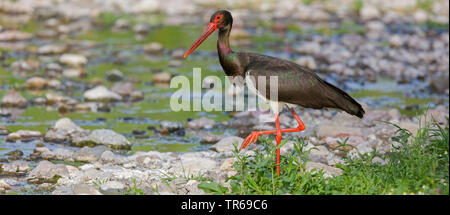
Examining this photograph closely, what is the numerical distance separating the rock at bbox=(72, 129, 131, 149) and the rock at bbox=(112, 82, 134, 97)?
219 cm

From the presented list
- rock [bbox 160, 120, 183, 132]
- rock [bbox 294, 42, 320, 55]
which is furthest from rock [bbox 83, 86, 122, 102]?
rock [bbox 294, 42, 320, 55]

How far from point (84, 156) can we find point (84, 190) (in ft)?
4.11

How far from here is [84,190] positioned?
5.62m

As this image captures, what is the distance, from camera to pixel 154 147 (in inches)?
295

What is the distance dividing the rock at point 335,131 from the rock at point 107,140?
7.02 feet

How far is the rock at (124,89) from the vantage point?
9.63 meters

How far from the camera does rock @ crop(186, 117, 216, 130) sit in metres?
8.30

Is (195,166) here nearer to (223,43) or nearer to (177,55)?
(223,43)

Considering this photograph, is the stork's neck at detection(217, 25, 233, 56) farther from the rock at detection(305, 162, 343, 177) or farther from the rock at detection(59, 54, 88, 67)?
the rock at detection(59, 54, 88, 67)

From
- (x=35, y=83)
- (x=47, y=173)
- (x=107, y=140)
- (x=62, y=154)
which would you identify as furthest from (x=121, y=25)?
(x=47, y=173)

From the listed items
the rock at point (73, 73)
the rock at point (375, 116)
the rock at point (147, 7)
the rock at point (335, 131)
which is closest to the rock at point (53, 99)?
the rock at point (73, 73)

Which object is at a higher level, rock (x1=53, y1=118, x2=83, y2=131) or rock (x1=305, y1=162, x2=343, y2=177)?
rock (x1=53, y1=118, x2=83, y2=131)

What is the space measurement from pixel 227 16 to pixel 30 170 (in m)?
2.28
